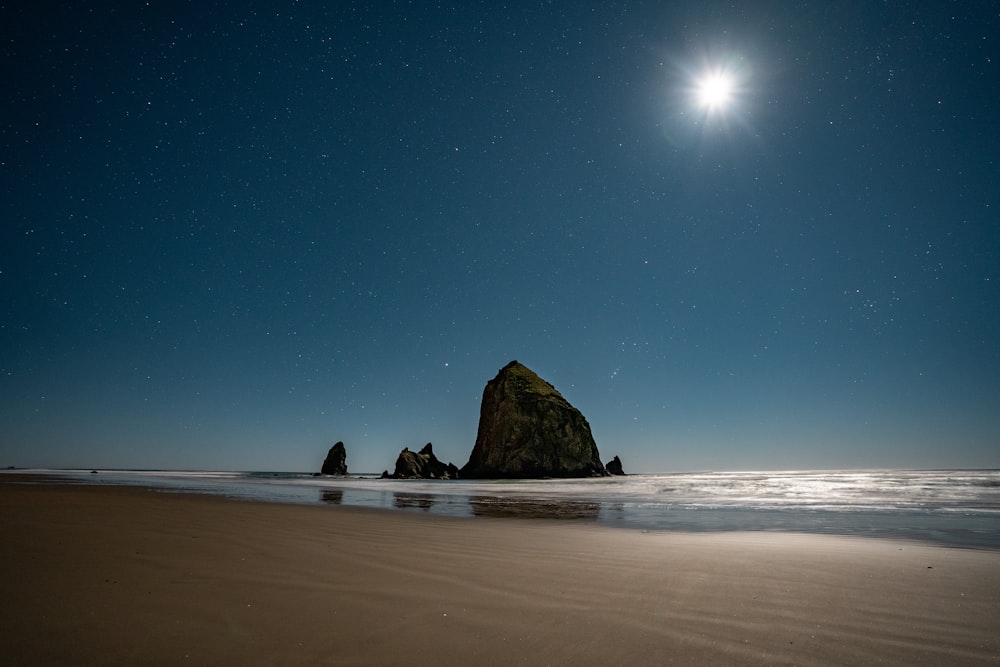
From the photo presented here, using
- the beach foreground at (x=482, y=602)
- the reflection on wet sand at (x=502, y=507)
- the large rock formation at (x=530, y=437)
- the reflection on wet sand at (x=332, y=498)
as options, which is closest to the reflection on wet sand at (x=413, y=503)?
the reflection on wet sand at (x=502, y=507)

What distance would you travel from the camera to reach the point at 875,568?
4352mm

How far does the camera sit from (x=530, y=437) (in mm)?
63156

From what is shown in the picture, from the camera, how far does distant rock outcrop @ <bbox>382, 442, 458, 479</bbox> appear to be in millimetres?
70812

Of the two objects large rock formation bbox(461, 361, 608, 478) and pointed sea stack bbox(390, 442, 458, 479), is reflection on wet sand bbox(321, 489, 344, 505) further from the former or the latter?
pointed sea stack bbox(390, 442, 458, 479)

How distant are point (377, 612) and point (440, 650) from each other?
2.53ft

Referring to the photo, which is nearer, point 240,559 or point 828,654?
point 828,654

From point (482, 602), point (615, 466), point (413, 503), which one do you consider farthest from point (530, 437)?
point (482, 602)

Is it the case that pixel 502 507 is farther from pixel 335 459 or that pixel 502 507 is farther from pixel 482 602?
pixel 335 459

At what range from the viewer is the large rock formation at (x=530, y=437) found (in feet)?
205

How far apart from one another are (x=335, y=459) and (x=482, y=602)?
88999mm

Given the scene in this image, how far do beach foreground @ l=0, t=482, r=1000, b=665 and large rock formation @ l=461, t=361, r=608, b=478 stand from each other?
192ft

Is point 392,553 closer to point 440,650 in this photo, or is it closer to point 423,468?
point 440,650

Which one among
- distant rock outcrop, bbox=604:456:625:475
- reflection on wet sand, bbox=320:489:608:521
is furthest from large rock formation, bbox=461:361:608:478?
reflection on wet sand, bbox=320:489:608:521

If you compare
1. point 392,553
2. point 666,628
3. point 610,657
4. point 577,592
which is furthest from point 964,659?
point 392,553
